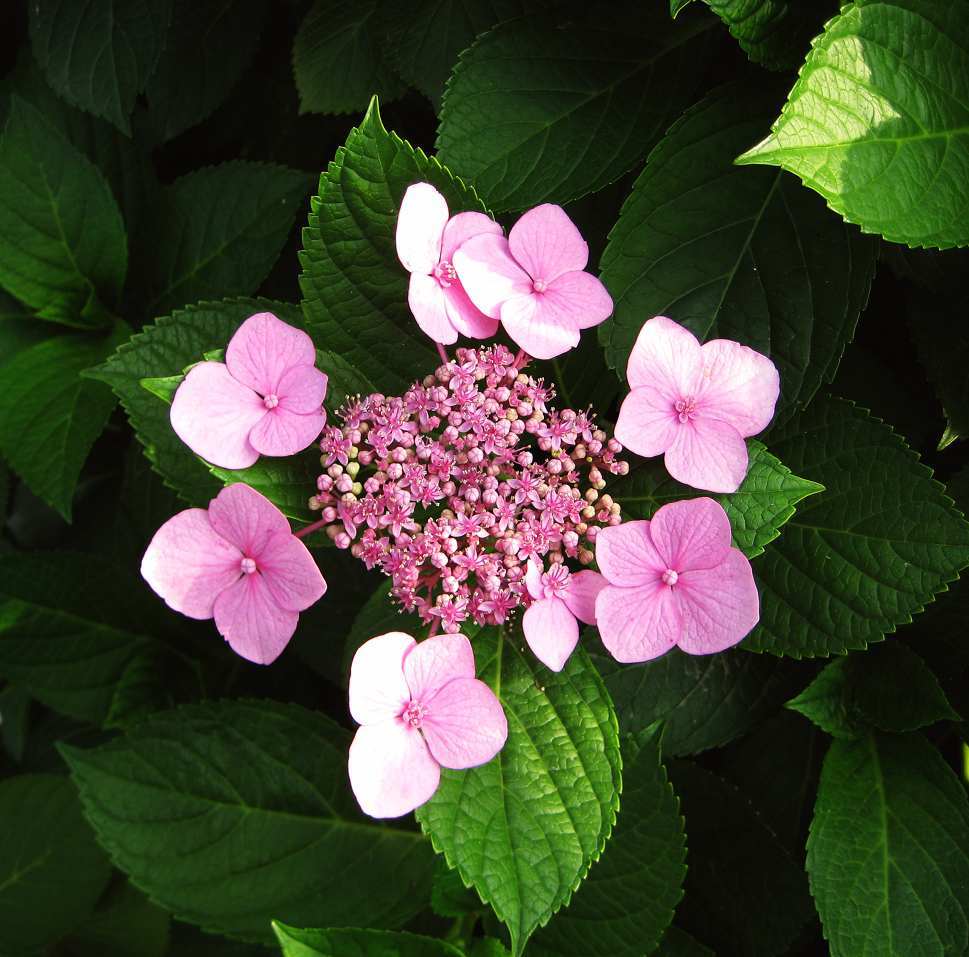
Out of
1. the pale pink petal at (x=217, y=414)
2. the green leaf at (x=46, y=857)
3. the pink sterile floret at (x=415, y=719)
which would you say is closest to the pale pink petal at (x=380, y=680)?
the pink sterile floret at (x=415, y=719)

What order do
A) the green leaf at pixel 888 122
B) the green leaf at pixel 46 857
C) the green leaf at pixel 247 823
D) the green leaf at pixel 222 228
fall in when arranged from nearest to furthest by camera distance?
the green leaf at pixel 888 122 < the green leaf at pixel 247 823 < the green leaf at pixel 222 228 < the green leaf at pixel 46 857

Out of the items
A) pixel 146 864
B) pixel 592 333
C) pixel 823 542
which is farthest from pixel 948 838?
pixel 146 864

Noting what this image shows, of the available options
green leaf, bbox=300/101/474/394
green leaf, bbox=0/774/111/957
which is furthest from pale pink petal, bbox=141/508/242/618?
green leaf, bbox=0/774/111/957

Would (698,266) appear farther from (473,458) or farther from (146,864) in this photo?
(146,864)

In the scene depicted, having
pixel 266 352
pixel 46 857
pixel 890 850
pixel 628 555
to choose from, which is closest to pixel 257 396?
pixel 266 352

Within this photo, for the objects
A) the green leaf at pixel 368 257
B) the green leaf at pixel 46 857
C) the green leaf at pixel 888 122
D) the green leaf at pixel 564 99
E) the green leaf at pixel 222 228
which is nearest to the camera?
the green leaf at pixel 888 122

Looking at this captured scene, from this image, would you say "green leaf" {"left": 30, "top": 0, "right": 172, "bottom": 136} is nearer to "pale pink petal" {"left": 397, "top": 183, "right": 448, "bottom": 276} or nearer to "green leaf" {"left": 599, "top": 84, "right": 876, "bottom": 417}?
"pale pink petal" {"left": 397, "top": 183, "right": 448, "bottom": 276}

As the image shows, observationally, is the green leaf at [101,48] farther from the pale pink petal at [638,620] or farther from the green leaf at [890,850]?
the green leaf at [890,850]

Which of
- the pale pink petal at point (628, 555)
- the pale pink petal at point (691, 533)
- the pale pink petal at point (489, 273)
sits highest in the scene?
the pale pink petal at point (489, 273)
